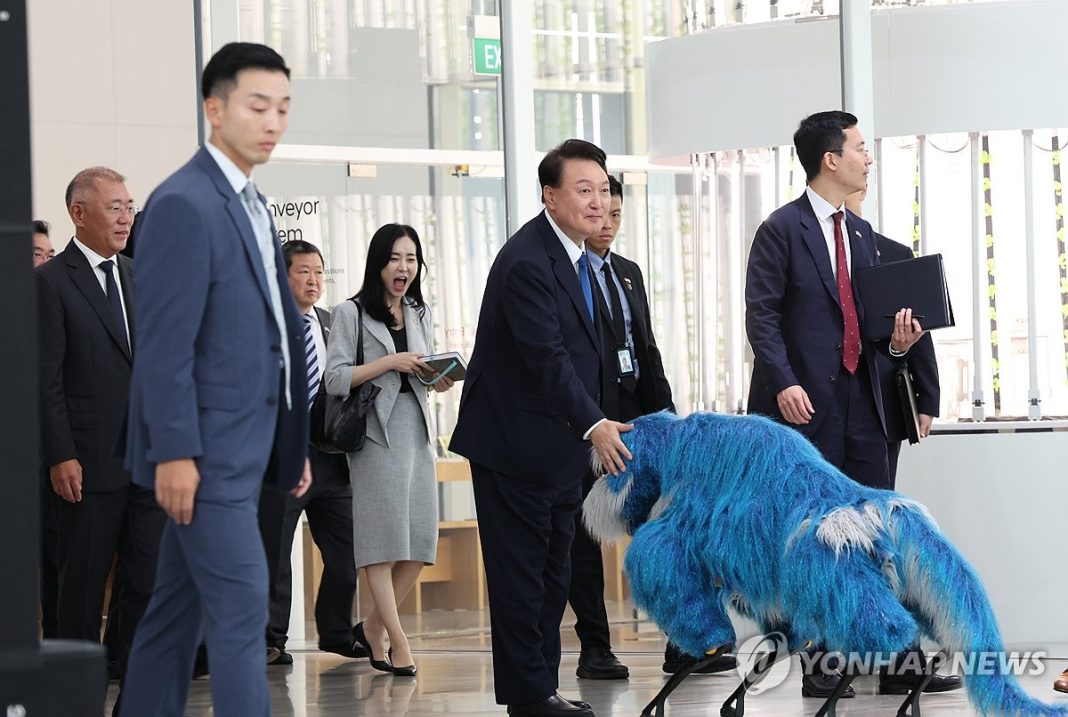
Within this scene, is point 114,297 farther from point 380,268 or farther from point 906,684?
point 906,684

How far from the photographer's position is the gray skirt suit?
5902mm

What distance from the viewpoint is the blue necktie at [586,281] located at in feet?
15.6

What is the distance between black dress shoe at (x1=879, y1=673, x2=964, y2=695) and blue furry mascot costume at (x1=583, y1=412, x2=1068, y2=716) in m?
0.96

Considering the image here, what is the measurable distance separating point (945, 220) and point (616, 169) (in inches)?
56.3

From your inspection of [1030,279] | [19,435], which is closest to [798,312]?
[1030,279]

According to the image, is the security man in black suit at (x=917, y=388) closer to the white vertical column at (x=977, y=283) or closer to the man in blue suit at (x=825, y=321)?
the man in blue suit at (x=825, y=321)

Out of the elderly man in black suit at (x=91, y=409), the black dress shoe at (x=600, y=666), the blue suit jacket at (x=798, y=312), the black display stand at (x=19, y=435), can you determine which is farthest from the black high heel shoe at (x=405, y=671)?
the black display stand at (x=19, y=435)

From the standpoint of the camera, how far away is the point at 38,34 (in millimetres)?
7777

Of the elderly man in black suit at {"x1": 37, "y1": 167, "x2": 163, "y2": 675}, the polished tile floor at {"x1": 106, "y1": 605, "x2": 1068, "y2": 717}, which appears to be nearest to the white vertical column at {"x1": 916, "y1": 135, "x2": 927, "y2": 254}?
the polished tile floor at {"x1": 106, "y1": 605, "x2": 1068, "y2": 717}

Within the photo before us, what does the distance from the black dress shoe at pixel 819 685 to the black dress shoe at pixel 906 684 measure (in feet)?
0.39

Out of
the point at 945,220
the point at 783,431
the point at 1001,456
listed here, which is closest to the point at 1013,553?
the point at 1001,456

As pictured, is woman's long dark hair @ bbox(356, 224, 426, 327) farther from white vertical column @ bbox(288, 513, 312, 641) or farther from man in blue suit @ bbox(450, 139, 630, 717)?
white vertical column @ bbox(288, 513, 312, 641)

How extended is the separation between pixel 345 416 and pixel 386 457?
216 mm

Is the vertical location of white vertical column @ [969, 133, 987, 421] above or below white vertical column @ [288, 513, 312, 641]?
above
